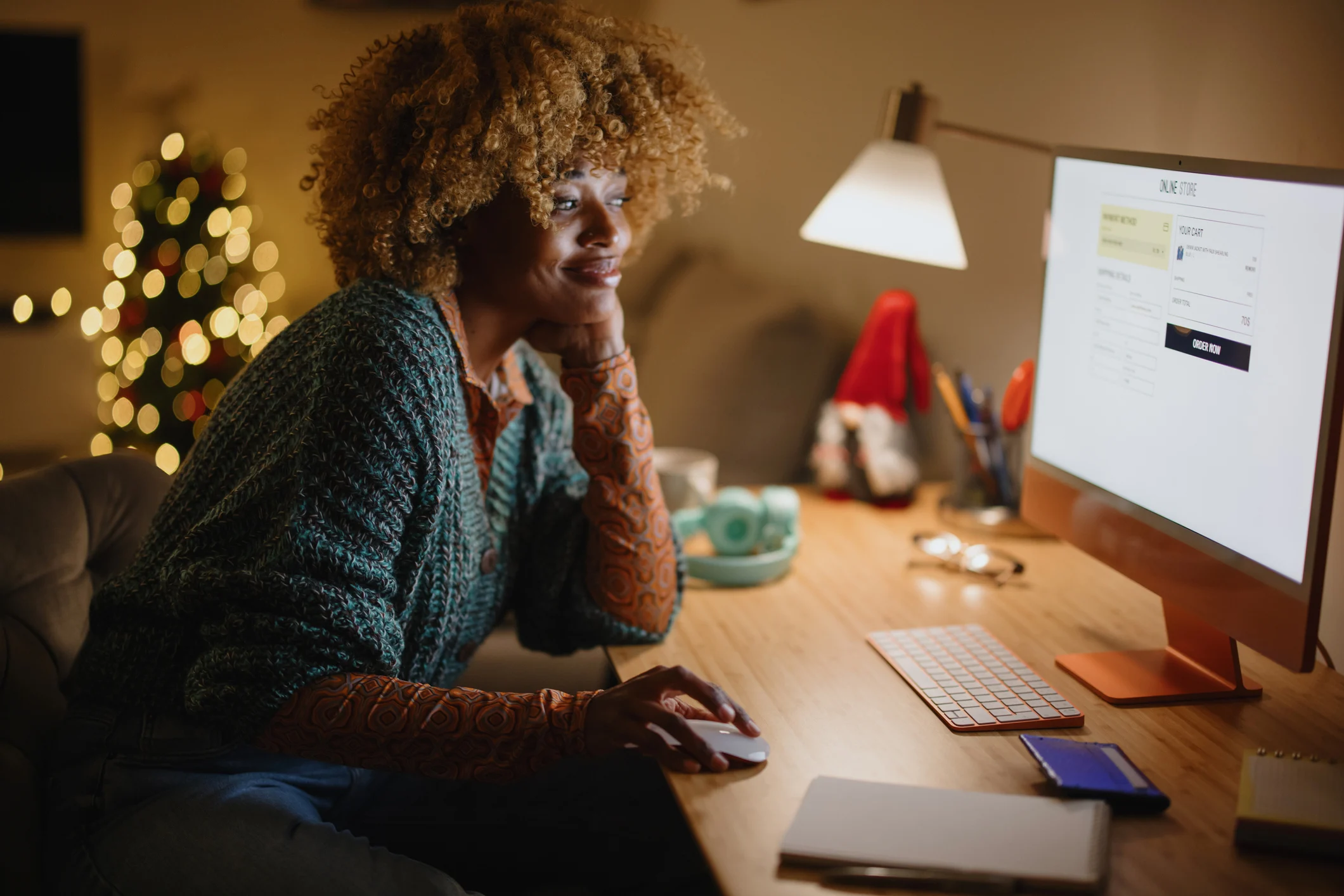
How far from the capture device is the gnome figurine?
1.83m

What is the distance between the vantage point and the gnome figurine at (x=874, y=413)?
6.02 ft

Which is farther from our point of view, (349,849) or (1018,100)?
(1018,100)

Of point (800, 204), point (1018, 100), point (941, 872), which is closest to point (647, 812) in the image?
point (941, 872)

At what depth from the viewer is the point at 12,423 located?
7.18 feet

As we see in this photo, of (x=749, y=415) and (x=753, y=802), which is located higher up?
(x=749, y=415)

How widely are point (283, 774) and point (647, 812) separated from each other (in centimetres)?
44

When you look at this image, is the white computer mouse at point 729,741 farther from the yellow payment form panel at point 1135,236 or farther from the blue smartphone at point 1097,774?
the yellow payment form panel at point 1135,236

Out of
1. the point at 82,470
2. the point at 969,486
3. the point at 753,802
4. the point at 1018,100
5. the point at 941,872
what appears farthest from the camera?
the point at 1018,100

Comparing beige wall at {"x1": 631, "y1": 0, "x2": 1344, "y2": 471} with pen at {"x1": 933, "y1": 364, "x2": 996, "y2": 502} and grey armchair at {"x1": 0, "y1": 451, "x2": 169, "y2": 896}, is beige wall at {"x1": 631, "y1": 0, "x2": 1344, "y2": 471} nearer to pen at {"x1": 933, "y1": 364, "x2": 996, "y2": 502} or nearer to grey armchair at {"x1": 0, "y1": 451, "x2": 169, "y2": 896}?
pen at {"x1": 933, "y1": 364, "x2": 996, "y2": 502}

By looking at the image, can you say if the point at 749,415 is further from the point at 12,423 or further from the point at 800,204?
the point at 12,423

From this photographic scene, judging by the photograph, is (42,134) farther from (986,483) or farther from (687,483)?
(986,483)

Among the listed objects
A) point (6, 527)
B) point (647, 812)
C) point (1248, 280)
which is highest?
point (1248, 280)

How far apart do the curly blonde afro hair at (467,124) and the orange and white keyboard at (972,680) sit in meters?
0.63

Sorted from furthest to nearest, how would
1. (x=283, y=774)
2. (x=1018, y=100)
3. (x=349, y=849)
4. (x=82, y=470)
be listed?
(x=1018, y=100), (x=82, y=470), (x=283, y=774), (x=349, y=849)
